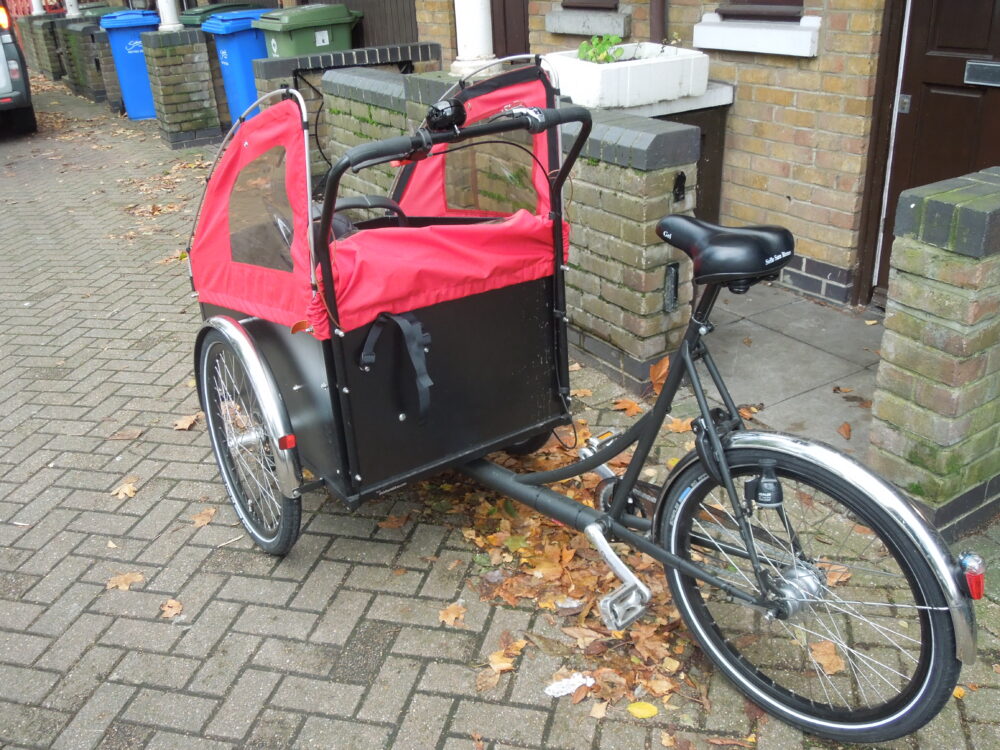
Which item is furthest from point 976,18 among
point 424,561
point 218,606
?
point 218,606

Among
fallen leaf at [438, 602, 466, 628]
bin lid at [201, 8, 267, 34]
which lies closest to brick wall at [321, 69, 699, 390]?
fallen leaf at [438, 602, 466, 628]

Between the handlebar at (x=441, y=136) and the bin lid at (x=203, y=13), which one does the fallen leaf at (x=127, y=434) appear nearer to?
the handlebar at (x=441, y=136)

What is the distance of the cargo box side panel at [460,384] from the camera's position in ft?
10.3

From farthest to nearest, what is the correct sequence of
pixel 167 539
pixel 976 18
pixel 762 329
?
1. pixel 762 329
2. pixel 976 18
3. pixel 167 539

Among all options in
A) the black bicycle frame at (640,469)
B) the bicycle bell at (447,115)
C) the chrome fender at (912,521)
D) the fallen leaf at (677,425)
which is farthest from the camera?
the fallen leaf at (677,425)

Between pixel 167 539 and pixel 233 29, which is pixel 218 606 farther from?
pixel 233 29

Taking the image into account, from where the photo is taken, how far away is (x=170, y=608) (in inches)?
137

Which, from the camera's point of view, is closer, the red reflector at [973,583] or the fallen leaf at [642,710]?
the red reflector at [973,583]

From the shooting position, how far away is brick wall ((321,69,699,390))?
4277mm

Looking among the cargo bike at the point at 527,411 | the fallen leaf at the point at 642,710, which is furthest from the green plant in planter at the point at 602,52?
the fallen leaf at the point at 642,710

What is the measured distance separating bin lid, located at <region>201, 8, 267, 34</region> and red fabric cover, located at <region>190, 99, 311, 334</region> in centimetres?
769

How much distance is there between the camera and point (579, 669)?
304cm

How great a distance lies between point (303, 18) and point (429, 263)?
7.50 metres

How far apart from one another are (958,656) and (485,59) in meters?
A: 6.04
